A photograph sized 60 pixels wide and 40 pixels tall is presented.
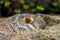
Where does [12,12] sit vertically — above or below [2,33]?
below

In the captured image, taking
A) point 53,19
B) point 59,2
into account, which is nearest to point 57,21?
point 53,19

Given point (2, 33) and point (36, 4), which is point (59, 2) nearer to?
point (36, 4)

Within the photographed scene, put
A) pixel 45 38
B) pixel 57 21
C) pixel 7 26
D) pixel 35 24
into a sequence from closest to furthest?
pixel 45 38
pixel 7 26
pixel 35 24
pixel 57 21

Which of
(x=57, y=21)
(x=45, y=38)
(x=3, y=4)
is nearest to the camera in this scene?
(x=45, y=38)

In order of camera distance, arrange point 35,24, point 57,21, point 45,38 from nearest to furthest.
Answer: point 45,38, point 35,24, point 57,21

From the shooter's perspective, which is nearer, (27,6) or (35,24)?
(35,24)

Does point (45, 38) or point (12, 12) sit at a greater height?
point (45, 38)

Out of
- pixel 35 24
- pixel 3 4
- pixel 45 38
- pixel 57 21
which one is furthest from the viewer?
pixel 3 4

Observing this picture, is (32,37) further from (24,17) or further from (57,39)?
(24,17)

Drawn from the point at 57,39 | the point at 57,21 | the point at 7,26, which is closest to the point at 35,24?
the point at 57,21
